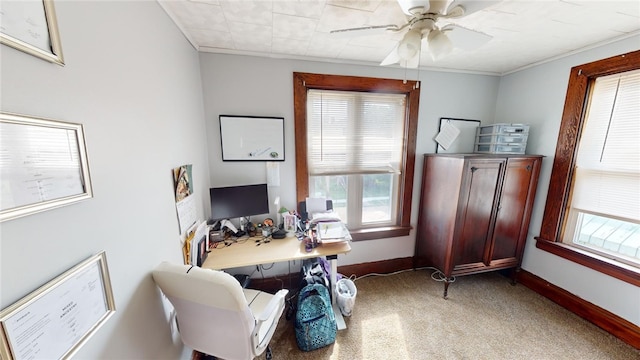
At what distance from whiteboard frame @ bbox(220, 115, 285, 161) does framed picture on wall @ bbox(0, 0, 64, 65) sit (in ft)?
4.35

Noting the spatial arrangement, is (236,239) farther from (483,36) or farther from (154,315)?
(483,36)

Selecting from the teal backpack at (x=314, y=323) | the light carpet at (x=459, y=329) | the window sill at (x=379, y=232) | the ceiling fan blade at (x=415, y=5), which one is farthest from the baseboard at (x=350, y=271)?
the ceiling fan blade at (x=415, y=5)

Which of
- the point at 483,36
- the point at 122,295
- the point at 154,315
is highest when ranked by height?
the point at 483,36

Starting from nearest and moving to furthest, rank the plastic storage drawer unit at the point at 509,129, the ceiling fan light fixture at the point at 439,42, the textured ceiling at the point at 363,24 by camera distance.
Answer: the ceiling fan light fixture at the point at 439,42
the textured ceiling at the point at 363,24
the plastic storage drawer unit at the point at 509,129

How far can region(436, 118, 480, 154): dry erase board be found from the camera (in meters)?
2.44

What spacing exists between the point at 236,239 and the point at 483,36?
2.24 m

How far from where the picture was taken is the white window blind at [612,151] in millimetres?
1639

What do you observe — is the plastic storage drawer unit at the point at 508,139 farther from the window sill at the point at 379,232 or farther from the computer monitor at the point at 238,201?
the computer monitor at the point at 238,201

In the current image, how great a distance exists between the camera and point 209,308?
1.04 meters

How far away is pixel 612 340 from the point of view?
A: 5.48ft

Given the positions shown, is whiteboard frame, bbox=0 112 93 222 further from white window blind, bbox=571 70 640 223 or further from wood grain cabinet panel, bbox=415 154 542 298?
white window blind, bbox=571 70 640 223

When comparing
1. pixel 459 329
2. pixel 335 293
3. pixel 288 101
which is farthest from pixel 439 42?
Result: pixel 459 329

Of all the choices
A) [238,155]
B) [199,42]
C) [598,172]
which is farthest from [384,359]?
[199,42]

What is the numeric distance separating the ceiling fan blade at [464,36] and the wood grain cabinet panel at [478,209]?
981mm
